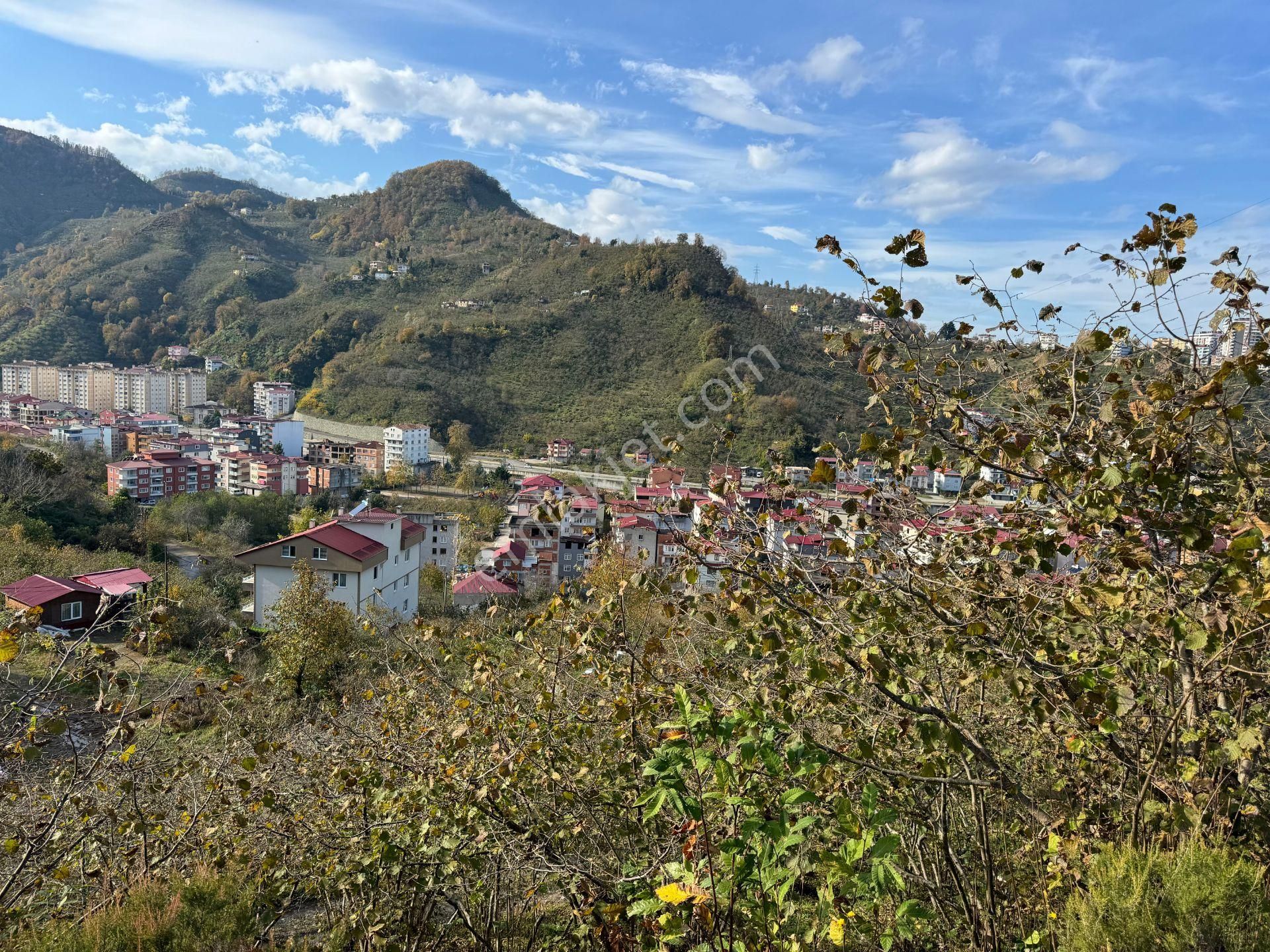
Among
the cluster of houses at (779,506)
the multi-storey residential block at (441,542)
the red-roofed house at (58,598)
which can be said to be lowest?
the multi-storey residential block at (441,542)

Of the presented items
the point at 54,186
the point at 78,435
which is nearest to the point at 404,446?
the point at 78,435

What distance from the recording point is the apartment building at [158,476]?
98.4ft

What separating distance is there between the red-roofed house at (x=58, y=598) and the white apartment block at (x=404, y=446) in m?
25.2

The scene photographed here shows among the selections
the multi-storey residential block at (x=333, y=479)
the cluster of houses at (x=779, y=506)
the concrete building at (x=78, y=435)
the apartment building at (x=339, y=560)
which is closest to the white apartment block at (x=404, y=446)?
the multi-storey residential block at (x=333, y=479)

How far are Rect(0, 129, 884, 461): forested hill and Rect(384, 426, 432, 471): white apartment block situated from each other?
14.7 ft

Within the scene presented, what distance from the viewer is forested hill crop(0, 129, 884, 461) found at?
44.8 meters

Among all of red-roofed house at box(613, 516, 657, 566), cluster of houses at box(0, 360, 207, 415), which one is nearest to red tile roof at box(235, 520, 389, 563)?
red-roofed house at box(613, 516, 657, 566)

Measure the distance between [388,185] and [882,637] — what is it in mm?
105998

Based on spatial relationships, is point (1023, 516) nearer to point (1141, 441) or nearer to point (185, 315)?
point (1141, 441)

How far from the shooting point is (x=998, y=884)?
230 centimetres

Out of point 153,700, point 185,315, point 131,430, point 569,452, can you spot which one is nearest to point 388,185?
point 185,315

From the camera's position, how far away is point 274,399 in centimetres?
4922

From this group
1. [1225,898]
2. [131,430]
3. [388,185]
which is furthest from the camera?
[388,185]

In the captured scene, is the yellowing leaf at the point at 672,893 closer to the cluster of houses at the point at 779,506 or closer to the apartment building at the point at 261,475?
the cluster of houses at the point at 779,506
